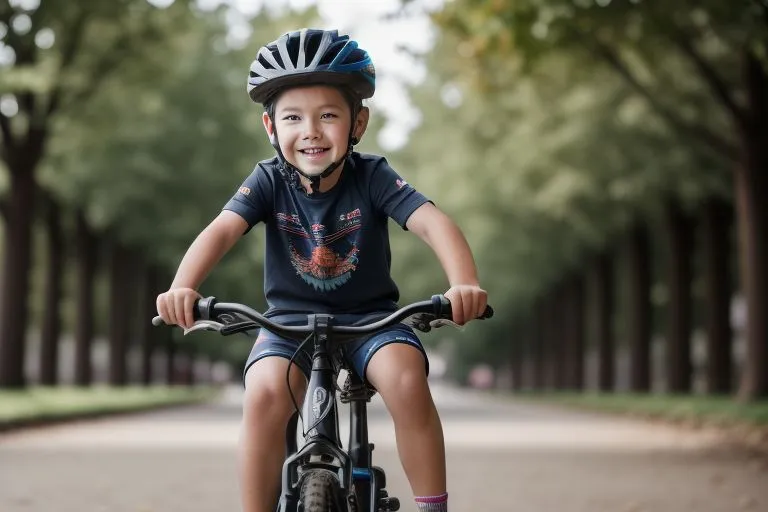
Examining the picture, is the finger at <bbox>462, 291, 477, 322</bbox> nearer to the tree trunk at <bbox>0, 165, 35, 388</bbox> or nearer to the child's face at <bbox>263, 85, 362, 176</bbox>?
the child's face at <bbox>263, 85, 362, 176</bbox>

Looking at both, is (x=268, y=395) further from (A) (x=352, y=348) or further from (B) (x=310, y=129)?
(B) (x=310, y=129)

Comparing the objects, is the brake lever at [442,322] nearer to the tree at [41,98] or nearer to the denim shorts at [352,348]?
the denim shorts at [352,348]

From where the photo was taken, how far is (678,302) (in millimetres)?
26109

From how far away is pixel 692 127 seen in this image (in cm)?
1861

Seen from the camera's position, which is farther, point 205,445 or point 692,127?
point 692,127

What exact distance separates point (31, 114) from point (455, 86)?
399 inches

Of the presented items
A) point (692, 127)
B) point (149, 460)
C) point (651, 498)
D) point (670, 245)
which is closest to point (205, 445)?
point (149, 460)

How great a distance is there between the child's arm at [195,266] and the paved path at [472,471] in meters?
4.61

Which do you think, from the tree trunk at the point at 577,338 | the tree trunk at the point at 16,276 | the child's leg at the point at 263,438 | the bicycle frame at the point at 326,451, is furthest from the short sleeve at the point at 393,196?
the tree trunk at the point at 577,338

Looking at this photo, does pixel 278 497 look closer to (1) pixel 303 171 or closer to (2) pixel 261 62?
(1) pixel 303 171

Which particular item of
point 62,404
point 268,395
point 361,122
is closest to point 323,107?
point 361,122

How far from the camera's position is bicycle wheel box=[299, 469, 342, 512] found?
3139 millimetres

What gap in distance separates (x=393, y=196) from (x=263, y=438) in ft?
2.63

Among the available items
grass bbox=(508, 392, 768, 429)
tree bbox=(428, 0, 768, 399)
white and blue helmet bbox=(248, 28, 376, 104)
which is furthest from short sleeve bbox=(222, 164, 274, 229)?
grass bbox=(508, 392, 768, 429)
